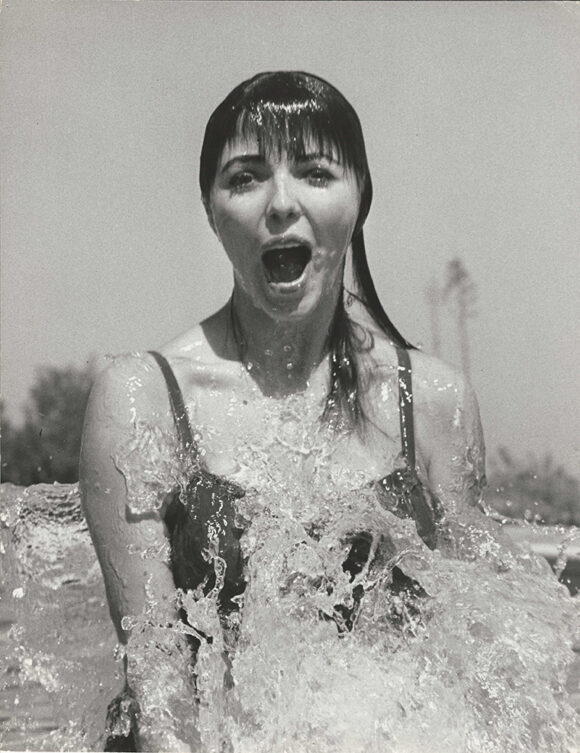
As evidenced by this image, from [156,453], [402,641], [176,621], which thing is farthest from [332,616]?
[156,453]

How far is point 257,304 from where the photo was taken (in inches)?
87.2

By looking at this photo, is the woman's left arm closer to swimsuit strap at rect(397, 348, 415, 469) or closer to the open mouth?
swimsuit strap at rect(397, 348, 415, 469)

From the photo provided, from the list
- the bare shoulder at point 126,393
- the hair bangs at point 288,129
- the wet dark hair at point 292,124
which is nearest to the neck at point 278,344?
the wet dark hair at point 292,124

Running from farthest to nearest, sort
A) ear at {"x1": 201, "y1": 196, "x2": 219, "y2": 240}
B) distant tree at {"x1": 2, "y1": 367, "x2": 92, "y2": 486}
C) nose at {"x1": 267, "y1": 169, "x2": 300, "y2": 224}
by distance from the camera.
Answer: distant tree at {"x1": 2, "y1": 367, "x2": 92, "y2": 486} < ear at {"x1": 201, "y1": 196, "x2": 219, "y2": 240} < nose at {"x1": 267, "y1": 169, "x2": 300, "y2": 224}

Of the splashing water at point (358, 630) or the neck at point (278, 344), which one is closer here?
the splashing water at point (358, 630)

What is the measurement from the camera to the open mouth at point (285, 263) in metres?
2.14

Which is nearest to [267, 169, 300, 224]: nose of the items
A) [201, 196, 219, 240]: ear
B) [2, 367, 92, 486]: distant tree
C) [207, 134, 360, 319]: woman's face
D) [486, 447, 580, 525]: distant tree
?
[207, 134, 360, 319]: woman's face

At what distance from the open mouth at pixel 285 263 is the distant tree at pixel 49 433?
9.67 feet

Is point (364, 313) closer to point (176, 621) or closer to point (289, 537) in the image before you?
point (289, 537)

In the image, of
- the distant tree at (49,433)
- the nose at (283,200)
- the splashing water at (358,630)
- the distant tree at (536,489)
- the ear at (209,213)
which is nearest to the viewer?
the splashing water at (358,630)

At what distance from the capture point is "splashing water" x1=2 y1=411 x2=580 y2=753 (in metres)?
1.85

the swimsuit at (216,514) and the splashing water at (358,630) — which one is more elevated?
the swimsuit at (216,514)

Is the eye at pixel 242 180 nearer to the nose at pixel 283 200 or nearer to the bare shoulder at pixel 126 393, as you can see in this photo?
the nose at pixel 283 200

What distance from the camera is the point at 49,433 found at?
8.41 metres
